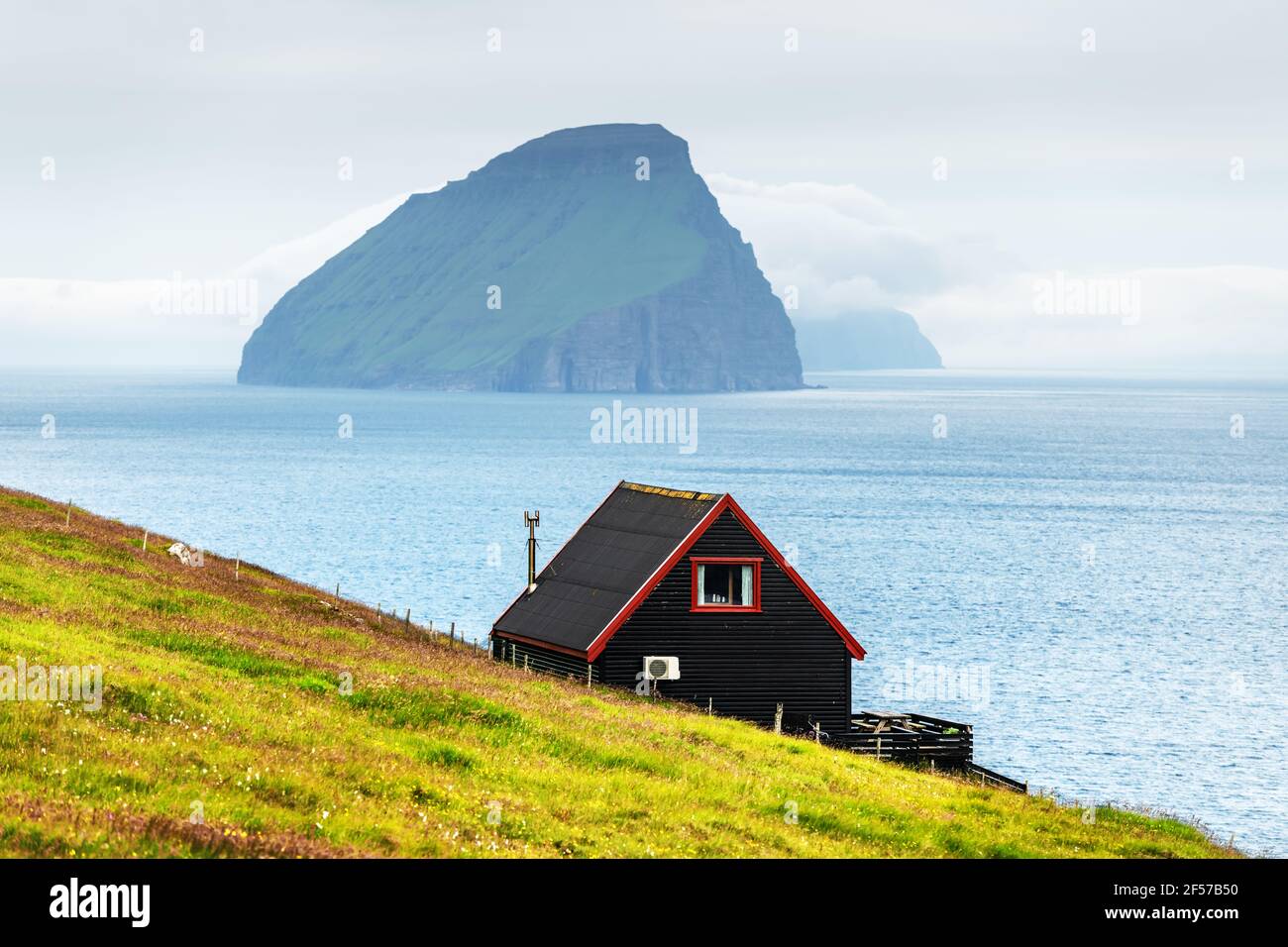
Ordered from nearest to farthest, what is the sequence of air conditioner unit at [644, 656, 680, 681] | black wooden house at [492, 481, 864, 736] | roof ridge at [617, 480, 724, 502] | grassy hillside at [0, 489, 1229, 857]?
grassy hillside at [0, 489, 1229, 857] < air conditioner unit at [644, 656, 680, 681] < black wooden house at [492, 481, 864, 736] < roof ridge at [617, 480, 724, 502]

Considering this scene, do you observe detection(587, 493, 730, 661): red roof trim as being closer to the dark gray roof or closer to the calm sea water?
the dark gray roof

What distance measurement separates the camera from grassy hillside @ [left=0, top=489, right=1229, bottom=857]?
55.5ft

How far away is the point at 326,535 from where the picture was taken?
126 m

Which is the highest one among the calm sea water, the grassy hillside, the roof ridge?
the roof ridge

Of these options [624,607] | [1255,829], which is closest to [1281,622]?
[1255,829]

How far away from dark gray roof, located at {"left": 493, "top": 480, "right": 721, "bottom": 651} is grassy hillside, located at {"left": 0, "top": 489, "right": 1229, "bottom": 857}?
4.03 meters

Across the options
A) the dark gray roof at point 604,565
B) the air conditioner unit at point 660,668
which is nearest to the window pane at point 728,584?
the dark gray roof at point 604,565

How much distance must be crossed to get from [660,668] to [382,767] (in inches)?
862

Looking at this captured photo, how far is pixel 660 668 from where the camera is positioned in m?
42.2

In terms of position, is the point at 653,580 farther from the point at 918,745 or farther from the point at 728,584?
the point at 918,745

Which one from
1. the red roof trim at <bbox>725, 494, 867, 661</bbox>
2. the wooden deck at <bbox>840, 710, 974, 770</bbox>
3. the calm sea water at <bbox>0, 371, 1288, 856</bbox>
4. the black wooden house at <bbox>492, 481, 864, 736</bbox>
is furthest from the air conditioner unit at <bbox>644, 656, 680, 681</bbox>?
the calm sea water at <bbox>0, 371, 1288, 856</bbox>
